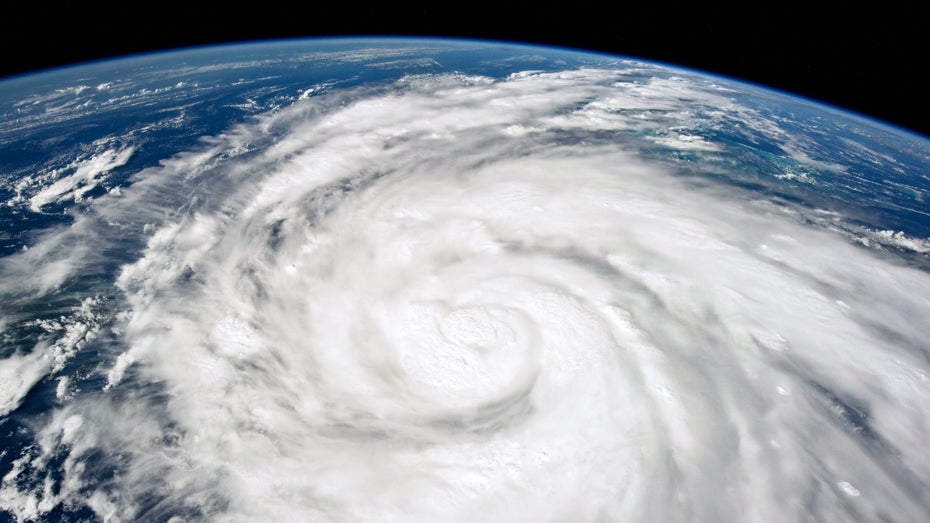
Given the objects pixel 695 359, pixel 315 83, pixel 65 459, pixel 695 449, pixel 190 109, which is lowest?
pixel 65 459

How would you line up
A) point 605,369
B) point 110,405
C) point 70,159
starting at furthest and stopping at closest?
point 70,159, point 605,369, point 110,405

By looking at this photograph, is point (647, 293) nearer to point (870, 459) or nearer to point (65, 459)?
point (870, 459)

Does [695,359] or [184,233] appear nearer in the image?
[695,359]

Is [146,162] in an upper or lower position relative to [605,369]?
upper

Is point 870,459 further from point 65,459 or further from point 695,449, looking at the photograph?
point 65,459

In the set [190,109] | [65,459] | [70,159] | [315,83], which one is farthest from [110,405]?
[315,83]

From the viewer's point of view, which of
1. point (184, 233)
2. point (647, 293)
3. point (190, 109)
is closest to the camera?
point (647, 293)
